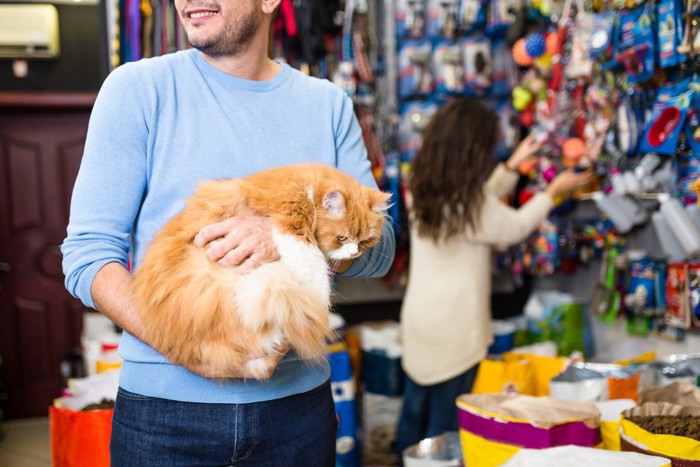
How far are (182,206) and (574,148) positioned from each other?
2.27m

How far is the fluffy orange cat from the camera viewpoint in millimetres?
981

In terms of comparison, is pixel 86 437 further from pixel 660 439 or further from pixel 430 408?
pixel 660 439

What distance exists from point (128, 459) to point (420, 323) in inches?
65.6

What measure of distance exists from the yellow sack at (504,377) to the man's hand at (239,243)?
1640mm

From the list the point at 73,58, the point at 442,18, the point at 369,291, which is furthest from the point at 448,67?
the point at 73,58

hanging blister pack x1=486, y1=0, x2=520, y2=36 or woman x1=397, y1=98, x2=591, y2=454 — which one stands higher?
hanging blister pack x1=486, y1=0, x2=520, y2=36

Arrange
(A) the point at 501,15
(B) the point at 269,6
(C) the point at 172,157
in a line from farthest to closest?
1. (A) the point at 501,15
2. (B) the point at 269,6
3. (C) the point at 172,157

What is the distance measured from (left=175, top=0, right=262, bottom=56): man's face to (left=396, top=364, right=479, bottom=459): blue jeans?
5.91ft

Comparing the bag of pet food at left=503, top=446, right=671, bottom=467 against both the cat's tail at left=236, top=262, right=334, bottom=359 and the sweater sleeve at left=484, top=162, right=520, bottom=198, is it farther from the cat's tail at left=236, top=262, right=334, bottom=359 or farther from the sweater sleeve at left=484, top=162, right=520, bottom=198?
the sweater sleeve at left=484, top=162, right=520, bottom=198

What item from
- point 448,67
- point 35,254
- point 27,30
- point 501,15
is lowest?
point 35,254

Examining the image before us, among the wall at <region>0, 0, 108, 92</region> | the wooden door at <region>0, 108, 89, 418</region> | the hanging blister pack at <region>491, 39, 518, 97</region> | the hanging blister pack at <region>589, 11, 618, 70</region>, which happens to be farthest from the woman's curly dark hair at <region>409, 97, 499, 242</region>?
the wall at <region>0, 0, 108, 92</region>

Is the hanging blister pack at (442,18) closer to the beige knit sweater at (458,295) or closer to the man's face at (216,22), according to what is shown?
the beige knit sweater at (458,295)

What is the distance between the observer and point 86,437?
1.79 meters

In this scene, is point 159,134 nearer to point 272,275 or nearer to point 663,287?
point 272,275
